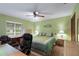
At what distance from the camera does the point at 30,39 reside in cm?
181

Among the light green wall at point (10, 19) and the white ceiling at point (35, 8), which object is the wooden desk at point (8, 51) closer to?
the light green wall at point (10, 19)

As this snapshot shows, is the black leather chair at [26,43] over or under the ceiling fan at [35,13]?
under

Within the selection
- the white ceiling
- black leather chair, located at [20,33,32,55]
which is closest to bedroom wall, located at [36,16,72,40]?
the white ceiling

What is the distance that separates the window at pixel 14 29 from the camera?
69.0 inches

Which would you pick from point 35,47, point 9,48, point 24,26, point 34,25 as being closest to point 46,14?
point 34,25

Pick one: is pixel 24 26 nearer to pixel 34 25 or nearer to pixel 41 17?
pixel 34 25

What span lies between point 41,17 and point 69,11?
0.48m

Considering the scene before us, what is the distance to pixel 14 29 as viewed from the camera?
1797mm

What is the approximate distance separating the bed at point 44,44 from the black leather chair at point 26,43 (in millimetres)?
90

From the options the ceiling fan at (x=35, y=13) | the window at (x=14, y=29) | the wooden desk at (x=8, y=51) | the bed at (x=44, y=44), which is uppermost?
the ceiling fan at (x=35, y=13)

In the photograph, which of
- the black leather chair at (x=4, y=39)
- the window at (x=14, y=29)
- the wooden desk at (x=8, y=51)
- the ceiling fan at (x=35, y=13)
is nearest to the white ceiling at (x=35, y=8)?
the ceiling fan at (x=35, y=13)

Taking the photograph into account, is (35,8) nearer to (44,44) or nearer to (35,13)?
(35,13)

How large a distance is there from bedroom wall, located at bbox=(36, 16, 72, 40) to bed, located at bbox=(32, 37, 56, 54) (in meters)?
0.14

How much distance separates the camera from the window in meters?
1.75
